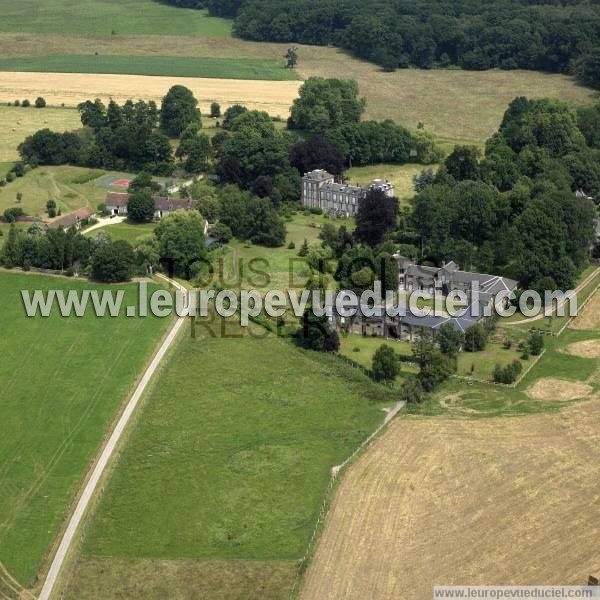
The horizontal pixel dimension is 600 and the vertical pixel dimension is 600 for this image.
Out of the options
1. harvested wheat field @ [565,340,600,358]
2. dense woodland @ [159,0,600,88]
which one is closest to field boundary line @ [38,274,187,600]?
harvested wheat field @ [565,340,600,358]

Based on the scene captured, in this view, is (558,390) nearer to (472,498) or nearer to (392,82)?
(472,498)

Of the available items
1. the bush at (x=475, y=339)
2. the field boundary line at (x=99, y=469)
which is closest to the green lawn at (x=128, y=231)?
the field boundary line at (x=99, y=469)

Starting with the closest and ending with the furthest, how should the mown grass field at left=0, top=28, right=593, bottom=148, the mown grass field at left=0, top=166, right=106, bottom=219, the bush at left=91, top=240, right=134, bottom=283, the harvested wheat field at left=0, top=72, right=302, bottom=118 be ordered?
the bush at left=91, top=240, right=134, bottom=283
the mown grass field at left=0, top=166, right=106, bottom=219
the mown grass field at left=0, top=28, right=593, bottom=148
the harvested wheat field at left=0, top=72, right=302, bottom=118

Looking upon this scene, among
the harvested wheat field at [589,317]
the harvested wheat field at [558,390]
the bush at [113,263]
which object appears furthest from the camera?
the bush at [113,263]

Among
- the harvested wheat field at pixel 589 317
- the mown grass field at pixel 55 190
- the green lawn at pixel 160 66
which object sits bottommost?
the mown grass field at pixel 55 190

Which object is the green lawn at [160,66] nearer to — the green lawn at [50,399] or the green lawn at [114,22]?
the green lawn at [114,22]

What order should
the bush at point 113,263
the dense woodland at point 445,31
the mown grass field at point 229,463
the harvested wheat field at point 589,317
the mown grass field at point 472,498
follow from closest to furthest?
the mown grass field at point 472,498 → the mown grass field at point 229,463 → the harvested wheat field at point 589,317 → the bush at point 113,263 → the dense woodland at point 445,31

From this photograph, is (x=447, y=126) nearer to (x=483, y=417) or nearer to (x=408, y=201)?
(x=408, y=201)

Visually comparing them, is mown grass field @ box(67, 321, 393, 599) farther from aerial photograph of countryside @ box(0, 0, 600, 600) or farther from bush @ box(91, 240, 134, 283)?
bush @ box(91, 240, 134, 283)
